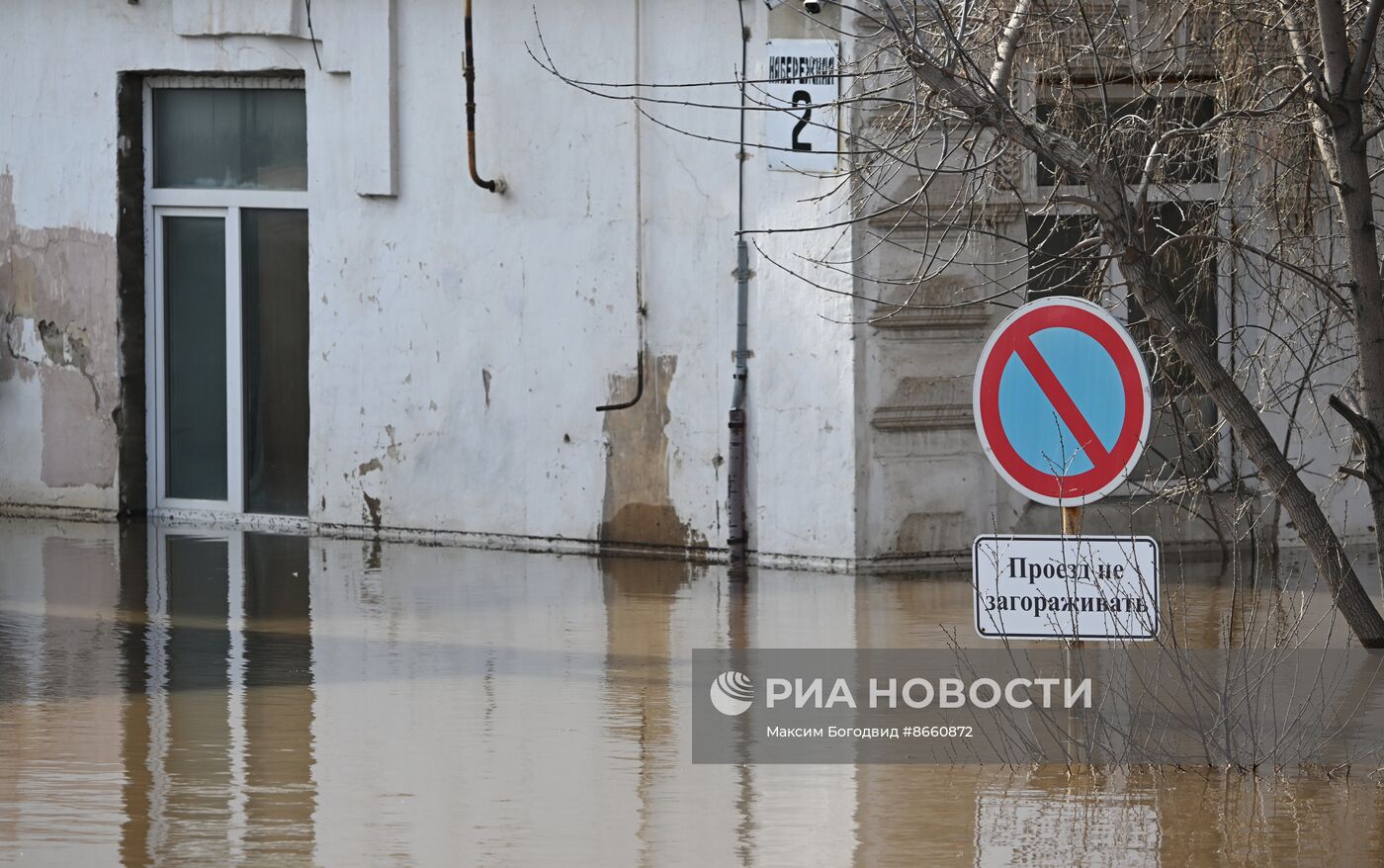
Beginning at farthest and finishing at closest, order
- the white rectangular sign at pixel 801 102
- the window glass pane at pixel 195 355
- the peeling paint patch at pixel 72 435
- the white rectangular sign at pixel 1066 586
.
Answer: the peeling paint patch at pixel 72 435
the window glass pane at pixel 195 355
the white rectangular sign at pixel 801 102
the white rectangular sign at pixel 1066 586

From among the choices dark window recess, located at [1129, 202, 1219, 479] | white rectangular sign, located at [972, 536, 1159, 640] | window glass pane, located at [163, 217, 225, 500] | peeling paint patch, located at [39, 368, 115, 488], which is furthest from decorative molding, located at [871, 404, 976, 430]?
peeling paint patch, located at [39, 368, 115, 488]

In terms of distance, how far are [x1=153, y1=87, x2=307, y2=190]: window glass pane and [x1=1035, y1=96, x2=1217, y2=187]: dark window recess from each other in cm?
508

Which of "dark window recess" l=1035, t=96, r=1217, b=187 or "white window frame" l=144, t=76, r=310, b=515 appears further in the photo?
"white window frame" l=144, t=76, r=310, b=515

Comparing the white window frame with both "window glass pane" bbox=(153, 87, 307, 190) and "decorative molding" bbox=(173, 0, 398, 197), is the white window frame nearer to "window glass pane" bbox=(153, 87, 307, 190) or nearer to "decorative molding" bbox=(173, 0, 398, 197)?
"window glass pane" bbox=(153, 87, 307, 190)

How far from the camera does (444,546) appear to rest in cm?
1394

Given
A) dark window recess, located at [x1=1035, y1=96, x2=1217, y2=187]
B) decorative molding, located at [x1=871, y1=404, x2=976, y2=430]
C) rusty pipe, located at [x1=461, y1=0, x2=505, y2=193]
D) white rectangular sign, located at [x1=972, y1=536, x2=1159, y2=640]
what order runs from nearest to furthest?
white rectangular sign, located at [x1=972, y1=536, x2=1159, y2=640] < dark window recess, located at [x1=1035, y1=96, x2=1217, y2=187] < decorative molding, located at [x1=871, y1=404, x2=976, y2=430] < rusty pipe, located at [x1=461, y1=0, x2=505, y2=193]

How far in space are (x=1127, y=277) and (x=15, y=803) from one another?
4.37 metres

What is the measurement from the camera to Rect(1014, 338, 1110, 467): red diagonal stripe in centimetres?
703

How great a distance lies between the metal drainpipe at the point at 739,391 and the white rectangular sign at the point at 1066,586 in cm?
561

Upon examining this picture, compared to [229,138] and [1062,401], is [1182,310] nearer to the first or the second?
[1062,401]

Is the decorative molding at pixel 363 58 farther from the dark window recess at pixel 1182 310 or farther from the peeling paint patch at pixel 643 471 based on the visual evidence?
the dark window recess at pixel 1182 310

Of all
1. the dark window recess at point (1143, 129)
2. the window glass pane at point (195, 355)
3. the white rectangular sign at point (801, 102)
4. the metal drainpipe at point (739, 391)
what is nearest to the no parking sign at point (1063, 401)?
the dark window recess at point (1143, 129)

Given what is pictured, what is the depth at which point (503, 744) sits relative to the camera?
25.9 ft

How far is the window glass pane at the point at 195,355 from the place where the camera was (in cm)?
1512
